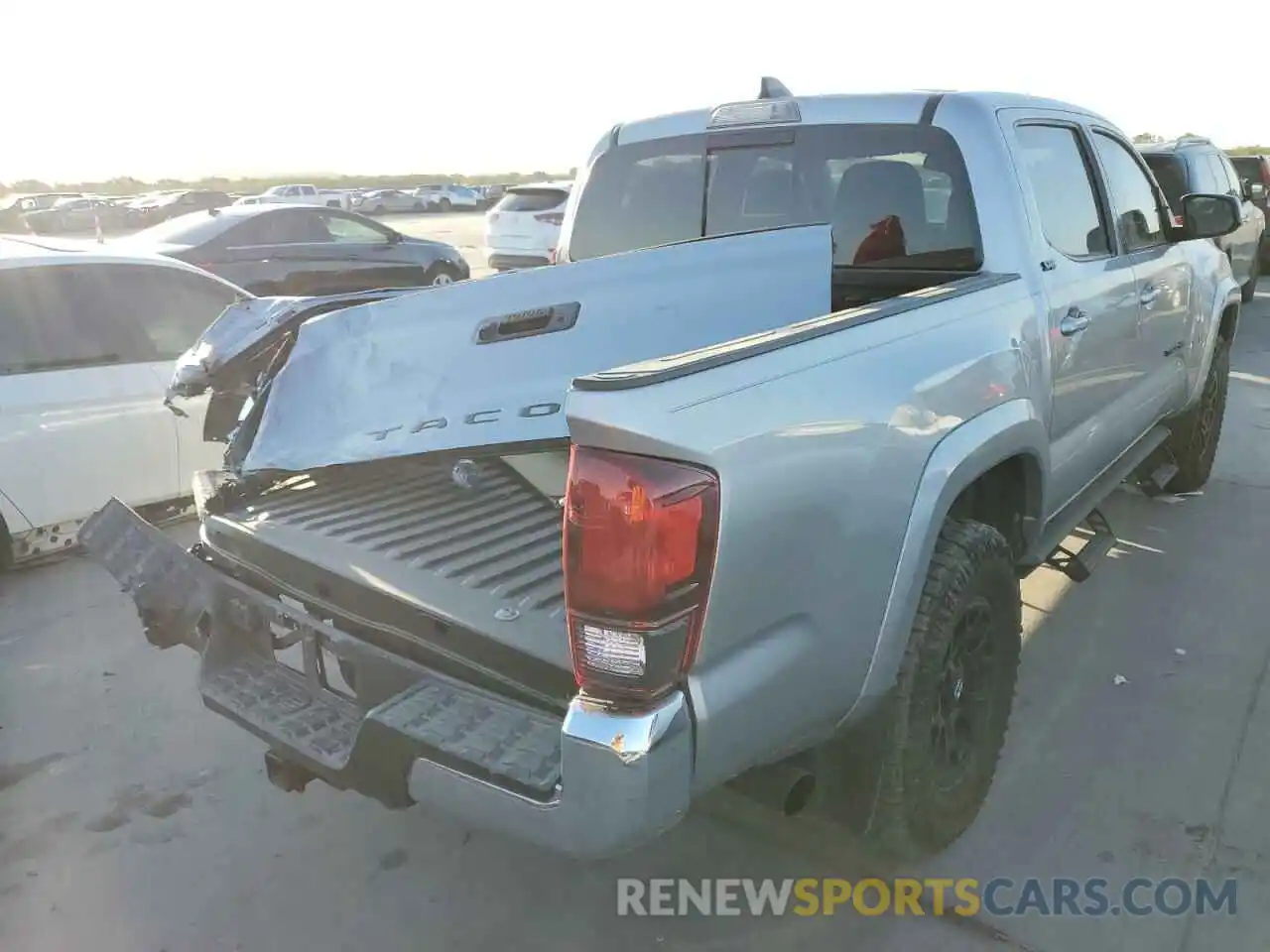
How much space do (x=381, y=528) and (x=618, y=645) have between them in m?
1.19

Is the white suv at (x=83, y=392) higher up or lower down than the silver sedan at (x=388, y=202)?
higher up

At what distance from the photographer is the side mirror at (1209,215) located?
4406 millimetres

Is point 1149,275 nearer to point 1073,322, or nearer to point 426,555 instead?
point 1073,322

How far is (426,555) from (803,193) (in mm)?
1927

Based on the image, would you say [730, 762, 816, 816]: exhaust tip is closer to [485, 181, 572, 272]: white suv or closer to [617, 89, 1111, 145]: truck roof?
[617, 89, 1111, 145]: truck roof

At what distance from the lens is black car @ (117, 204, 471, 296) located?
1032 cm

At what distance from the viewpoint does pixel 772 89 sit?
400 centimetres

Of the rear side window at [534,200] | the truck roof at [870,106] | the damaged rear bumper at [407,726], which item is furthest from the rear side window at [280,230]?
the damaged rear bumper at [407,726]

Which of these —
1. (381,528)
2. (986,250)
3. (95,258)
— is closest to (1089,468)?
(986,250)

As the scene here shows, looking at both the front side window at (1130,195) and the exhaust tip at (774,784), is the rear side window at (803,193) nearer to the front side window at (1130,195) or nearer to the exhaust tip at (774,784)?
the front side window at (1130,195)

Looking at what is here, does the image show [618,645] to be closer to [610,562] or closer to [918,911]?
[610,562]

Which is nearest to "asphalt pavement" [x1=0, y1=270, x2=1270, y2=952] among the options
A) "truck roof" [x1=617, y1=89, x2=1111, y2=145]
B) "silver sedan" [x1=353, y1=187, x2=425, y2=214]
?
"truck roof" [x1=617, y1=89, x2=1111, y2=145]

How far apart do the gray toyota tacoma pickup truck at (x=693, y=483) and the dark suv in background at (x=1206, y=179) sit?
6.71m

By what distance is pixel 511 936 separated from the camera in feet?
8.83
